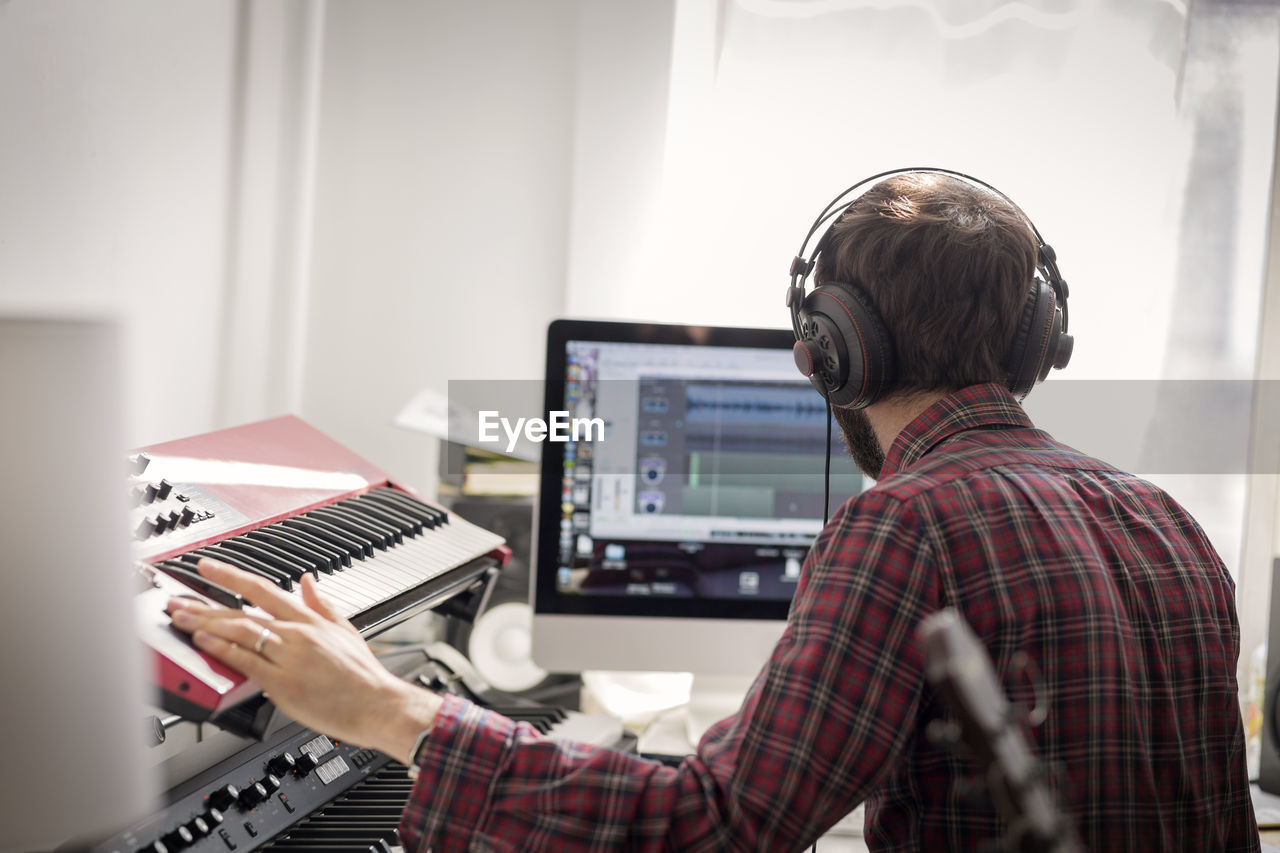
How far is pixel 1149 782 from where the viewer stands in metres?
0.66

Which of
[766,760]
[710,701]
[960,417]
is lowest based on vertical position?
[710,701]

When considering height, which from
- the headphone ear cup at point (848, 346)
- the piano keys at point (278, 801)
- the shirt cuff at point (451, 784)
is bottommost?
the piano keys at point (278, 801)

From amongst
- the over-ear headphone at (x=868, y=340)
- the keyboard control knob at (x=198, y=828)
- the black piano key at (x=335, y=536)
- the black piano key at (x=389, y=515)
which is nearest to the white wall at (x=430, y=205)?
the black piano key at (x=389, y=515)

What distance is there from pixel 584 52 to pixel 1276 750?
1.52 metres

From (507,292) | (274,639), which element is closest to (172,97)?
(507,292)

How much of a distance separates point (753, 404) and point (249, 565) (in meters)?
0.72

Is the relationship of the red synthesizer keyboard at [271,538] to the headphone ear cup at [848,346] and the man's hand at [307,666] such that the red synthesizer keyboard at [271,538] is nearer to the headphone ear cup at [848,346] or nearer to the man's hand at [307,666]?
the man's hand at [307,666]

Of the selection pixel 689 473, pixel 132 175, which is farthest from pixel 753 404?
pixel 132 175

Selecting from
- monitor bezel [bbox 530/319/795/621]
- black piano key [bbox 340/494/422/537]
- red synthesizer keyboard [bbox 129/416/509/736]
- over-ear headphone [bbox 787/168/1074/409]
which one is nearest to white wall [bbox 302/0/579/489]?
monitor bezel [bbox 530/319/795/621]

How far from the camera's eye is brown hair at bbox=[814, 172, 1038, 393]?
76 cm

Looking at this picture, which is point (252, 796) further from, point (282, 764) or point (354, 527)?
point (354, 527)

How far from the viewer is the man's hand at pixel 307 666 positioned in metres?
0.64

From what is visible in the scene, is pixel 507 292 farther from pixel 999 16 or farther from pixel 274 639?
pixel 274 639

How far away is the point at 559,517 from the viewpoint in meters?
1.24
